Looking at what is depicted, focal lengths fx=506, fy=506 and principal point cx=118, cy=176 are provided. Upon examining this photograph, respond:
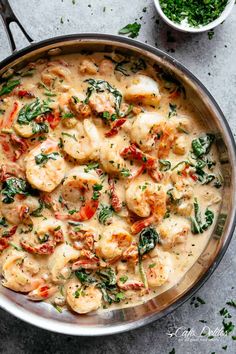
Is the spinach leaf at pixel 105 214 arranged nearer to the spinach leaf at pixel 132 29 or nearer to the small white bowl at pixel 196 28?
the spinach leaf at pixel 132 29

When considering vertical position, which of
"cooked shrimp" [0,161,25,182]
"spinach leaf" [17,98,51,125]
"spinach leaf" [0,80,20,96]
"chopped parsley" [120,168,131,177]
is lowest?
"chopped parsley" [120,168,131,177]

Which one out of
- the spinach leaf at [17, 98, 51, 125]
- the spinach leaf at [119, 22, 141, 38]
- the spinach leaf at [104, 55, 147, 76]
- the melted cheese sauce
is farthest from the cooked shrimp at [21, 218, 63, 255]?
the spinach leaf at [119, 22, 141, 38]

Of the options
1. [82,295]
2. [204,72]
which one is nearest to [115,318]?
[82,295]

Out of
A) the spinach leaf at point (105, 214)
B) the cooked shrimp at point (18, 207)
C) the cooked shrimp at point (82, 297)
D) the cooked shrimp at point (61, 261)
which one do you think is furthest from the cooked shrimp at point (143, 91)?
the cooked shrimp at point (82, 297)

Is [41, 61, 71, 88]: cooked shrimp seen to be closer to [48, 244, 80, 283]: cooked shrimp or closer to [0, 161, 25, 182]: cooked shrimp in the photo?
[0, 161, 25, 182]: cooked shrimp

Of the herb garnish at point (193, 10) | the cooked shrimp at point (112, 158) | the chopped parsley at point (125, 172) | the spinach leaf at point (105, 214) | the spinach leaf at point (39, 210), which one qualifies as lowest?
the spinach leaf at point (105, 214)

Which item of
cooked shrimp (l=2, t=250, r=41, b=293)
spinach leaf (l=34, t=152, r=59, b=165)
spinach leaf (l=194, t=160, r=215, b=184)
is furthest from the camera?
spinach leaf (l=194, t=160, r=215, b=184)
